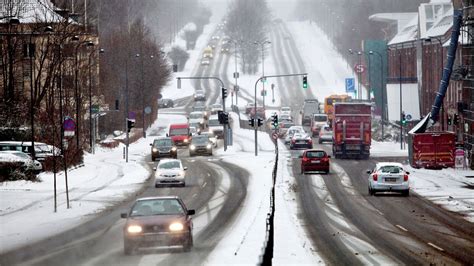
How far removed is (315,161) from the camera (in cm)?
5838

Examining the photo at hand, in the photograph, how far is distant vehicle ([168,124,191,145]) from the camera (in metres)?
88.8

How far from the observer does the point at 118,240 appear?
29094mm

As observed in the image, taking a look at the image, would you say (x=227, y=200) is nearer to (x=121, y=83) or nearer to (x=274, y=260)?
(x=274, y=260)

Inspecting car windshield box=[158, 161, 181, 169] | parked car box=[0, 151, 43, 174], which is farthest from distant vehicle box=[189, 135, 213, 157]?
car windshield box=[158, 161, 181, 169]

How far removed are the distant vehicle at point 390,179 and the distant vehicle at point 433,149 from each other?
1518cm

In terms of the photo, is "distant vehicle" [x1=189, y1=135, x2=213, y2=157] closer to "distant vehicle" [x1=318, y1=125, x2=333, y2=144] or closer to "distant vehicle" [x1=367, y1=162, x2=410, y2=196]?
"distant vehicle" [x1=318, y1=125, x2=333, y2=144]

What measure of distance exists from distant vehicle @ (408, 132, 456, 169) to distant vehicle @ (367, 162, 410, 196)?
598 inches

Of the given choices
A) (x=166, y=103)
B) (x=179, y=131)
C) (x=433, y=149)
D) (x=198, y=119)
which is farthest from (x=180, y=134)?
(x=166, y=103)

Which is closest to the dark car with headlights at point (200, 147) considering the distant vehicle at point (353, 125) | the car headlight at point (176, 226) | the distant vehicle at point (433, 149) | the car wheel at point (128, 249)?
the distant vehicle at point (353, 125)

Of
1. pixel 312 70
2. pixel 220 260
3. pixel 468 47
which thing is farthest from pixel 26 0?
pixel 312 70

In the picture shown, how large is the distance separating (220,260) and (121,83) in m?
89.8

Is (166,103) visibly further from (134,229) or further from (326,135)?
(134,229)

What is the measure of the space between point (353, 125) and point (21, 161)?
25.5 metres

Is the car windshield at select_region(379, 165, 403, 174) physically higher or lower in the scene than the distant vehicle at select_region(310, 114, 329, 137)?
lower
